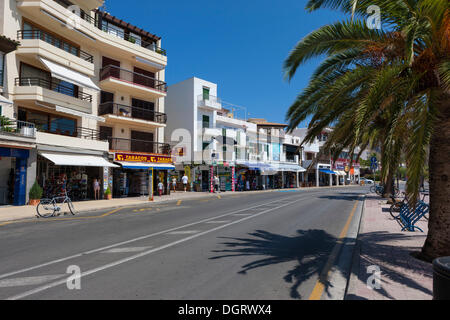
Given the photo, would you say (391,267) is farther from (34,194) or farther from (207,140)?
(207,140)

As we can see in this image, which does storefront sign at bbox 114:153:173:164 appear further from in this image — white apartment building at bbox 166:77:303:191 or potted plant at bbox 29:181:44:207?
white apartment building at bbox 166:77:303:191

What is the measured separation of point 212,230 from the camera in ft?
27.4

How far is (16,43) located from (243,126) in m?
26.5

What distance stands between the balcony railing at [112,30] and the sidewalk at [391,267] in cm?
2240

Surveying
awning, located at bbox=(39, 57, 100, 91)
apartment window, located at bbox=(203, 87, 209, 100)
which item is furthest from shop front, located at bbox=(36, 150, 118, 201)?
apartment window, located at bbox=(203, 87, 209, 100)

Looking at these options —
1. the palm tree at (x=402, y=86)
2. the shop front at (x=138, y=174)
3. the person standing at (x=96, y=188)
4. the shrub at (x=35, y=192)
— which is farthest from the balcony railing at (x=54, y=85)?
the palm tree at (x=402, y=86)

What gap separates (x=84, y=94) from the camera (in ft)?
66.7

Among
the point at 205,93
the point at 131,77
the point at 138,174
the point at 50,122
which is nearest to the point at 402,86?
the point at 50,122

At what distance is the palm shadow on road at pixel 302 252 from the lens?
169 inches

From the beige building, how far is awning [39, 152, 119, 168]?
0.06 meters

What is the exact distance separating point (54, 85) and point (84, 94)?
2192 mm

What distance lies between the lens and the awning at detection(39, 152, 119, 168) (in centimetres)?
1580

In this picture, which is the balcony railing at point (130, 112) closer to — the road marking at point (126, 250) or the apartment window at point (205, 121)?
the apartment window at point (205, 121)
